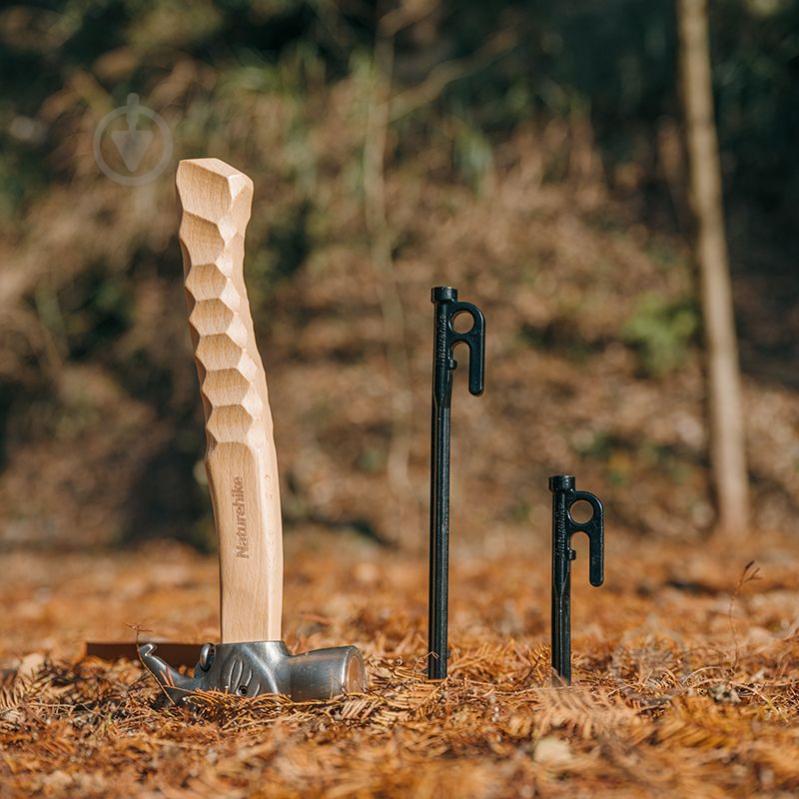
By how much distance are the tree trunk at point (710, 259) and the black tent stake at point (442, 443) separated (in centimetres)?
372

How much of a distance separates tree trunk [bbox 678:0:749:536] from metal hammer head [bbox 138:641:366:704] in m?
3.97

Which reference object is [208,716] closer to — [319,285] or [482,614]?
[482,614]

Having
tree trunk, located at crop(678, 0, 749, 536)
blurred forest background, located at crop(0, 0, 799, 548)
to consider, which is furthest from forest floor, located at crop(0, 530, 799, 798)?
blurred forest background, located at crop(0, 0, 799, 548)

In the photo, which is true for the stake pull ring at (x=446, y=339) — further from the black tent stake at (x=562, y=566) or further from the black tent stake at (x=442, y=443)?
the black tent stake at (x=562, y=566)

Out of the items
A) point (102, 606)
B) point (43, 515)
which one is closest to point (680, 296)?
point (102, 606)

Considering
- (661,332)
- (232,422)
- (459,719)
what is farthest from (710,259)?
(459,719)

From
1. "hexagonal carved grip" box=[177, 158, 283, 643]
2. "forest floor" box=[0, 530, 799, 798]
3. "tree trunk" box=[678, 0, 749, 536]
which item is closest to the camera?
"forest floor" box=[0, 530, 799, 798]

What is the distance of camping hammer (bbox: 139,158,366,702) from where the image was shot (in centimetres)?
188

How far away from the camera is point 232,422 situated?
1972 millimetres

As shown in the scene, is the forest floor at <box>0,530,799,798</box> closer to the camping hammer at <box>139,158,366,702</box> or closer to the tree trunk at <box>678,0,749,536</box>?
the camping hammer at <box>139,158,366,702</box>

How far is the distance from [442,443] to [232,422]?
1.53 ft

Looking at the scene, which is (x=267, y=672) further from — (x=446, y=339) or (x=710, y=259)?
(x=710, y=259)

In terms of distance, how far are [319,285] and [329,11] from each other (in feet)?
8.09

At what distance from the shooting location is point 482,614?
3.47 m
